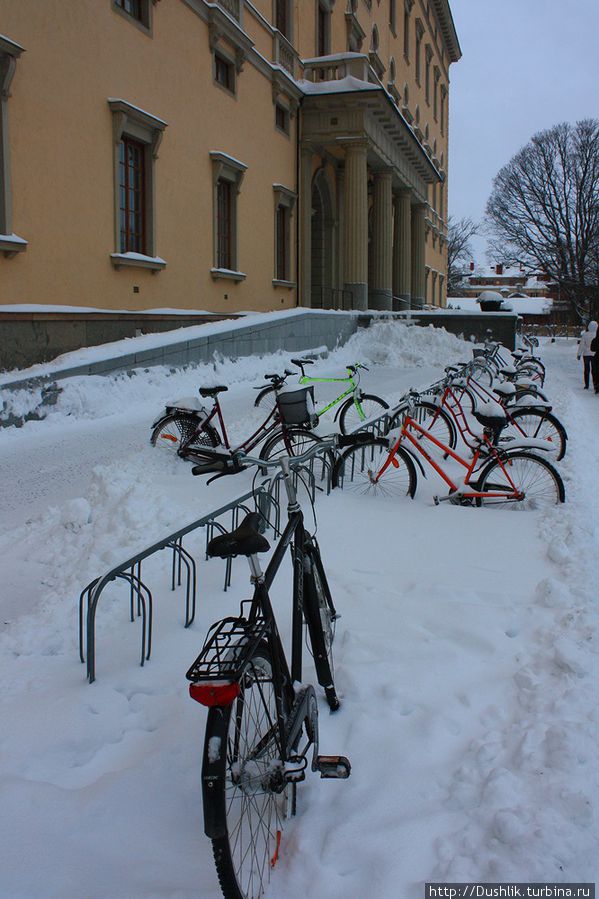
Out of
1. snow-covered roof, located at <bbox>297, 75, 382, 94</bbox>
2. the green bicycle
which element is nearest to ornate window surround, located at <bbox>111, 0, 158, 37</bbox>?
the green bicycle

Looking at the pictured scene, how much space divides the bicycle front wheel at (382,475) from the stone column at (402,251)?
2422 cm

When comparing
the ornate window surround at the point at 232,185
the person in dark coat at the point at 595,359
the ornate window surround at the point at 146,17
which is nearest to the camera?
the ornate window surround at the point at 146,17

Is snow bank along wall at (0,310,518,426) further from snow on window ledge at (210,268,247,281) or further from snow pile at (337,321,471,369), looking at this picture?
snow on window ledge at (210,268,247,281)

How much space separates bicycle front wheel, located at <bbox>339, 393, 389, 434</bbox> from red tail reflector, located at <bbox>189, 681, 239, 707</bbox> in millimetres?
7501

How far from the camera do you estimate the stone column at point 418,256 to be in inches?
1341

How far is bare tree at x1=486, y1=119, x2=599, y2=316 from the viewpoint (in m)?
46.5

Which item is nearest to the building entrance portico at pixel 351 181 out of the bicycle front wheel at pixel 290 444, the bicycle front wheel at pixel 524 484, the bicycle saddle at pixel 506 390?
the bicycle saddle at pixel 506 390

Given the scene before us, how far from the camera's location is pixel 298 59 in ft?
73.5

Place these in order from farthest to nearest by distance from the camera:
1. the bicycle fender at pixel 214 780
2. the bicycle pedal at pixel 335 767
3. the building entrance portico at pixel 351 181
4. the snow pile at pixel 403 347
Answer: the building entrance portico at pixel 351 181, the snow pile at pixel 403 347, the bicycle pedal at pixel 335 767, the bicycle fender at pixel 214 780

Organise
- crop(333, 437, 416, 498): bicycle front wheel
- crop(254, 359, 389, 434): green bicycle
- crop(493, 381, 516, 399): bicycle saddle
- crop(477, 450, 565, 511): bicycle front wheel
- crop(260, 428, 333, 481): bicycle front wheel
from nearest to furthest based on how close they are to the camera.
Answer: crop(477, 450, 565, 511): bicycle front wheel → crop(333, 437, 416, 498): bicycle front wheel → crop(260, 428, 333, 481): bicycle front wheel → crop(493, 381, 516, 399): bicycle saddle → crop(254, 359, 389, 434): green bicycle

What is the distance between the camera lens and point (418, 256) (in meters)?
35.0

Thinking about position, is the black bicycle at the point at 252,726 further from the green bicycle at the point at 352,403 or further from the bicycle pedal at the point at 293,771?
the green bicycle at the point at 352,403

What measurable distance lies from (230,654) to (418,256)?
3447cm

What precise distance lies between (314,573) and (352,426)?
23.1 feet
